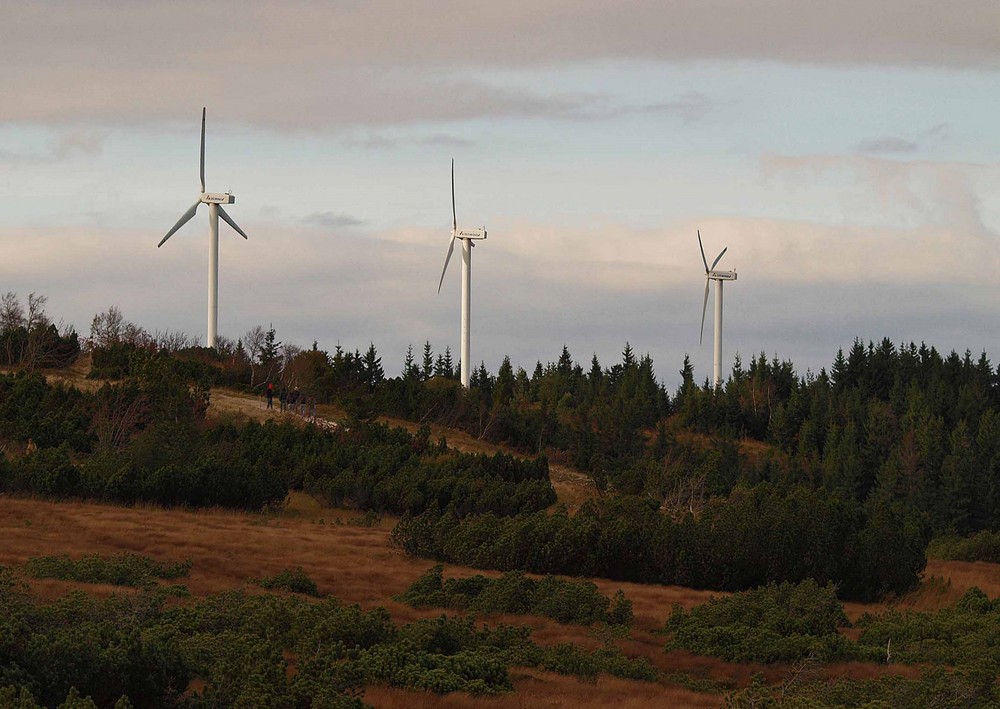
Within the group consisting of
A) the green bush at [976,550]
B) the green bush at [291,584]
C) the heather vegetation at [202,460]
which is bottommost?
the green bush at [976,550]

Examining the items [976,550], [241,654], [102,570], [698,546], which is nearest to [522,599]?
Answer: [102,570]

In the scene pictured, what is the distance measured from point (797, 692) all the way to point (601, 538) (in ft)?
73.7

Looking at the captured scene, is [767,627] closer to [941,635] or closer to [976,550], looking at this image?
[941,635]

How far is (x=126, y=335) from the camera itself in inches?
3802

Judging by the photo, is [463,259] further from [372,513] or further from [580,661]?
[580,661]

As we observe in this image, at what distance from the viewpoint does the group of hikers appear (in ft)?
260

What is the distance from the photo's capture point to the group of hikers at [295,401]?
260ft

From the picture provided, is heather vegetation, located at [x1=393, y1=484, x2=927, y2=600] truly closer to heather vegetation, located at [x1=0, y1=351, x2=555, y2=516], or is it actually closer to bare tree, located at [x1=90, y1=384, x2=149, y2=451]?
heather vegetation, located at [x1=0, y1=351, x2=555, y2=516]

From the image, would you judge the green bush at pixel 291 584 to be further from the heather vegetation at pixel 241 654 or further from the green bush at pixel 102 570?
the heather vegetation at pixel 241 654

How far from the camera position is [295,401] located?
278ft

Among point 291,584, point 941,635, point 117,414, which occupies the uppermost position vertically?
point 117,414

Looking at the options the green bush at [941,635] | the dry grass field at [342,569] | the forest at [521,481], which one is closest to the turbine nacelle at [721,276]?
the forest at [521,481]

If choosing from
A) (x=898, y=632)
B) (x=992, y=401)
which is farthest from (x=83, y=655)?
(x=992, y=401)

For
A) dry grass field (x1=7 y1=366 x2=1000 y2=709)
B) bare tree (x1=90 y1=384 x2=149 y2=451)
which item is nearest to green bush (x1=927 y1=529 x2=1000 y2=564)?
dry grass field (x1=7 y1=366 x2=1000 y2=709)
